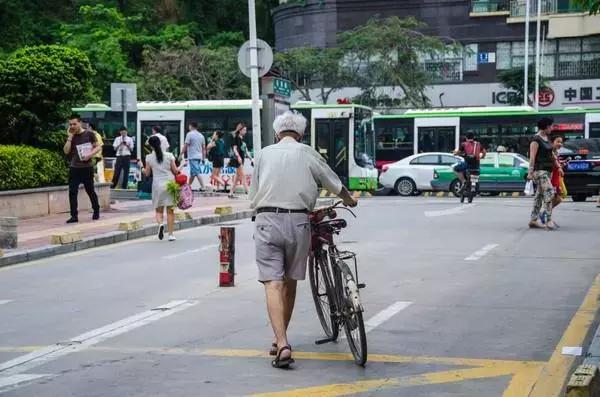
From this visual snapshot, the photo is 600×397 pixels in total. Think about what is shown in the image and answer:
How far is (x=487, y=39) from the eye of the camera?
51750 mm

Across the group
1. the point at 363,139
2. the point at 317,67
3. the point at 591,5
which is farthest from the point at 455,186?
the point at 591,5

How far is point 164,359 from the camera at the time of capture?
7465mm

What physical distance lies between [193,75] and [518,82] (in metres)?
15.5

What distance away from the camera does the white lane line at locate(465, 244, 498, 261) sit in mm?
13416

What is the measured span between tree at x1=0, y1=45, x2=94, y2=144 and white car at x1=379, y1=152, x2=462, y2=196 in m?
13.9

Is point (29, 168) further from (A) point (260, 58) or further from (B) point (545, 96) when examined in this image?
(B) point (545, 96)

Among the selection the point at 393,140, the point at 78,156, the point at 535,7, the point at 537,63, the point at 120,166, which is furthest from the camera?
the point at 535,7

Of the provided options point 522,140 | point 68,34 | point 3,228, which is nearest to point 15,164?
point 3,228

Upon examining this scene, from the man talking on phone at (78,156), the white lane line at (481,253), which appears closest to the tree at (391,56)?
the man talking on phone at (78,156)

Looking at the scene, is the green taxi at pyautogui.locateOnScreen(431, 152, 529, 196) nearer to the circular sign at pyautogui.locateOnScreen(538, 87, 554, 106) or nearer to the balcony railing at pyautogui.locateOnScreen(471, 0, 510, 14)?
the circular sign at pyautogui.locateOnScreen(538, 87, 554, 106)

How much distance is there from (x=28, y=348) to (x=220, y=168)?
21.9 metres

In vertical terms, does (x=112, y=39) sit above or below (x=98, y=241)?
above

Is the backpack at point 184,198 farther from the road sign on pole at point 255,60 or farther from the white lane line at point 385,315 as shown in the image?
the white lane line at point 385,315

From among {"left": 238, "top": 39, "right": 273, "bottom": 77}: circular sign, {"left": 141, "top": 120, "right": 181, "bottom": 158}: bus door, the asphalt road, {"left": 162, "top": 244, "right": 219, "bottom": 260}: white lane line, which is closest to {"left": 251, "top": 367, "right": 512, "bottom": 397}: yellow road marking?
the asphalt road
